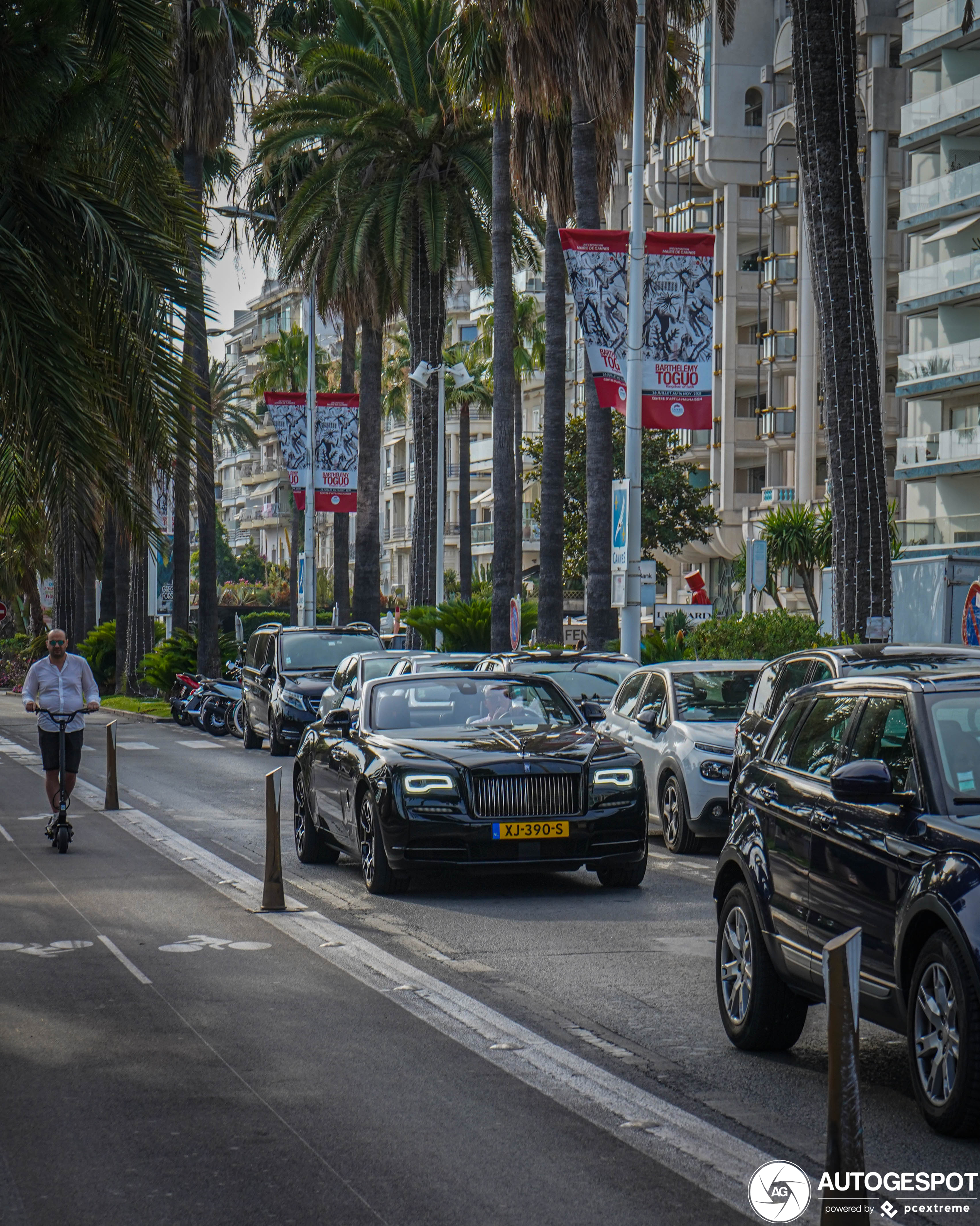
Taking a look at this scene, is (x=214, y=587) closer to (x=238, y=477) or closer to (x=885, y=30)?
(x=885, y=30)

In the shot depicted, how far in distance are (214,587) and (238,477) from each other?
10587 centimetres

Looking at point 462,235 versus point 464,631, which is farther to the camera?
point 462,235

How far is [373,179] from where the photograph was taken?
38875 mm

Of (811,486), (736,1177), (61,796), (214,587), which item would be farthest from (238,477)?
(736,1177)

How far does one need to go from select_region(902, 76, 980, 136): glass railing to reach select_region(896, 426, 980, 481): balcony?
8.63 meters

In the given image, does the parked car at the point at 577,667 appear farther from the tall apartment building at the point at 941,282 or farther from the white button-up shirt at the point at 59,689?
the tall apartment building at the point at 941,282

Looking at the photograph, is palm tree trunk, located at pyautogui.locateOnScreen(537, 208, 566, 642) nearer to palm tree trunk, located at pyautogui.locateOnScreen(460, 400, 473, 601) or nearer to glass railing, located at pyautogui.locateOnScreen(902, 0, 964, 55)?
glass railing, located at pyautogui.locateOnScreen(902, 0, 964, 55)

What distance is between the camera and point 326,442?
40.2 m

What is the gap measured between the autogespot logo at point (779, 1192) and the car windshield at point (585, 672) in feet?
45.7

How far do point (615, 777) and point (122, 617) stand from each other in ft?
122

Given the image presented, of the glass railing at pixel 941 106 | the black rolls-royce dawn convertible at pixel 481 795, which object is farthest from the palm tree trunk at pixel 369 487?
the black rolls-royce dawn convertible at pixel 481 795

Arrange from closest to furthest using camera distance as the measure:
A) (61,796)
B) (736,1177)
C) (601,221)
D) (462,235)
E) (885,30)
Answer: (736,1177) → (61,796) → (601,221) → (462,235) → (885,30)

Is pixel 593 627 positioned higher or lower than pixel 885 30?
lower

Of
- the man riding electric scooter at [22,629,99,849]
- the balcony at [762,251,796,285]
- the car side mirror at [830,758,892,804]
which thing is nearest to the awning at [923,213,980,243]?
the balcony at [762,251,796,285]
